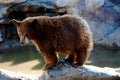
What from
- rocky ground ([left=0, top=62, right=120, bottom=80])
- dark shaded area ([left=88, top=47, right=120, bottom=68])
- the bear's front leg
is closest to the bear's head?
the bear's front leg

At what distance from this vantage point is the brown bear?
4582 millimetres

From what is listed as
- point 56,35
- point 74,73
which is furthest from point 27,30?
point 74,73

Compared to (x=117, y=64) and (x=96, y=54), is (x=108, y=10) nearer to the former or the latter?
(x=96, y=54)

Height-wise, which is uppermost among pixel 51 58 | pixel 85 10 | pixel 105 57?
pixel 51 58

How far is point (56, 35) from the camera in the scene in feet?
15.1

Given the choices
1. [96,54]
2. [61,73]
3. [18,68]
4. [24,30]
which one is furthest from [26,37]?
[96,54]

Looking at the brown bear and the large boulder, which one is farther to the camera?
the large boulder

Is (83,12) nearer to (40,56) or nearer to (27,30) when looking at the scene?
(40,56)

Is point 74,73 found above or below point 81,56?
below

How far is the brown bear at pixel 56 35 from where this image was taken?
180 inches

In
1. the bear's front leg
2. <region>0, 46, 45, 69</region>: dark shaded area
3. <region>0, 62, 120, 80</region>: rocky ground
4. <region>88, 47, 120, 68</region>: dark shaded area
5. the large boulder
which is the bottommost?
<region>88, 47, 120, 68</region>: dark shaded area

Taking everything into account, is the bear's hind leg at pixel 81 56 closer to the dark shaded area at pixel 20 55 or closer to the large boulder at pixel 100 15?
the dark shaded area at pixel 20 55

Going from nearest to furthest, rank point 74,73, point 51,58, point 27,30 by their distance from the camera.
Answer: point 27,30 < point 51,58 < point 74,73

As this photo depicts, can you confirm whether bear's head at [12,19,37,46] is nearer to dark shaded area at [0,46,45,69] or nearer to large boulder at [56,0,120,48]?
dark shaded area at [0,46,45,69]
